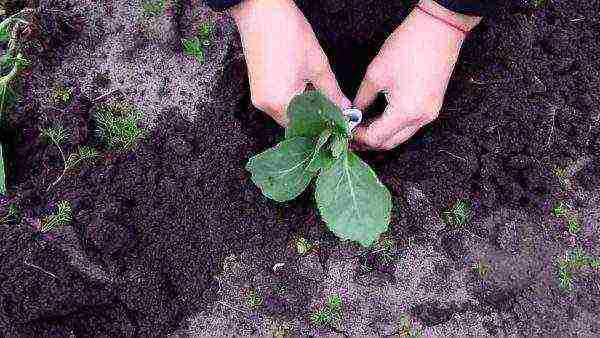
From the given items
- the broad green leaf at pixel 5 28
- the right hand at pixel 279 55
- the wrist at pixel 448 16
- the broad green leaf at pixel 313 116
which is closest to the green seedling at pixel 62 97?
the broad green leaf at pixel 5 28

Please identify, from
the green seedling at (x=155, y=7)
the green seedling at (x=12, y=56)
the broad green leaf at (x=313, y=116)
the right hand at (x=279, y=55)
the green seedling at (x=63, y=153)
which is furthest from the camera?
the green seedling at (x=155, y=7)

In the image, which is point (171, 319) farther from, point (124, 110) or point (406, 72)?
point (406, 72)

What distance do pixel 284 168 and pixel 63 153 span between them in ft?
2.16

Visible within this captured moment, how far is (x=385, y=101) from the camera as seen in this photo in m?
1.80

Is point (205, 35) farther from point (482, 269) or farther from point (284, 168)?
point (482, 269)

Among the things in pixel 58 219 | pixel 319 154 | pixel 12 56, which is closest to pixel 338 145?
pixel 319 154

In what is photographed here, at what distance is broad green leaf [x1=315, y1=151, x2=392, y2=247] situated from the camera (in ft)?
5.15

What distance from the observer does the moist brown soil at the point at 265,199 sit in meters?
1.76

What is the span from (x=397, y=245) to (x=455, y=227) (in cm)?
16

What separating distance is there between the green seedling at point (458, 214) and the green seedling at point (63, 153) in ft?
3.10

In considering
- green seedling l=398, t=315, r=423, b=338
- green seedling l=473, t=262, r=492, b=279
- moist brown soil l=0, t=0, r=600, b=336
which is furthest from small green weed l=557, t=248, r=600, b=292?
green seedling l=398, t=315, r=423, b=338

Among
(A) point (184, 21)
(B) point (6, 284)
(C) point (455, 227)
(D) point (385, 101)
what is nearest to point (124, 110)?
(A) point (184, 21)

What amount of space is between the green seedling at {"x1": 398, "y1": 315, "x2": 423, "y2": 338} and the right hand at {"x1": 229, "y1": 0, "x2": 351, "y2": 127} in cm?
59

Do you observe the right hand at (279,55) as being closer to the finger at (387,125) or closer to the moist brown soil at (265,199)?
the finger at (387,125)
